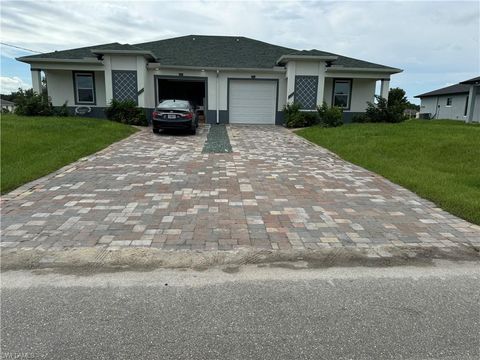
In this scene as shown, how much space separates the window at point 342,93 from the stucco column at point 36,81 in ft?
53.6

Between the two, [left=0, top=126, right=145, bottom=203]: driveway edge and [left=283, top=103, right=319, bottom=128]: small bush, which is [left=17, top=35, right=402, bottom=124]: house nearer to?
[left=283, top=103, right=319, bottom=128]: small bush

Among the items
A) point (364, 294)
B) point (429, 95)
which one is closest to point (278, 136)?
point (364, 294)

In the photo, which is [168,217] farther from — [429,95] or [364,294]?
[429,95]

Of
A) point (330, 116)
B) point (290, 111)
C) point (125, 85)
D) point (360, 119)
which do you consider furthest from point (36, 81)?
point (360, 119)

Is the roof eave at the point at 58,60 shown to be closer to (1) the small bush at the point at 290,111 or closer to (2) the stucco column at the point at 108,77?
(2) the stucco column at the point at 108,77

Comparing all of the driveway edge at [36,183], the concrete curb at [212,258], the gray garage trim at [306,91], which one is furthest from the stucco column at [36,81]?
the concrete curb at [212,258]

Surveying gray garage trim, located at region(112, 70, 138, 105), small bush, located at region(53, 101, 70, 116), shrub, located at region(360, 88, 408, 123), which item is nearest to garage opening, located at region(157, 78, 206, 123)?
gray garage trim, located at region(112, 70, 138, 105)

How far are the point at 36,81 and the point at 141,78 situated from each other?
592 cm

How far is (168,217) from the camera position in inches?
215

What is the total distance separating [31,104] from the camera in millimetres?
18359

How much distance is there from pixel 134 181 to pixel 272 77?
14.6 meters

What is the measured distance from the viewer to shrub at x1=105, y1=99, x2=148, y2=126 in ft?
59.6

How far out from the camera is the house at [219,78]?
18719 mm

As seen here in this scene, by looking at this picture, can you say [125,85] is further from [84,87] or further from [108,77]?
[84,87]
